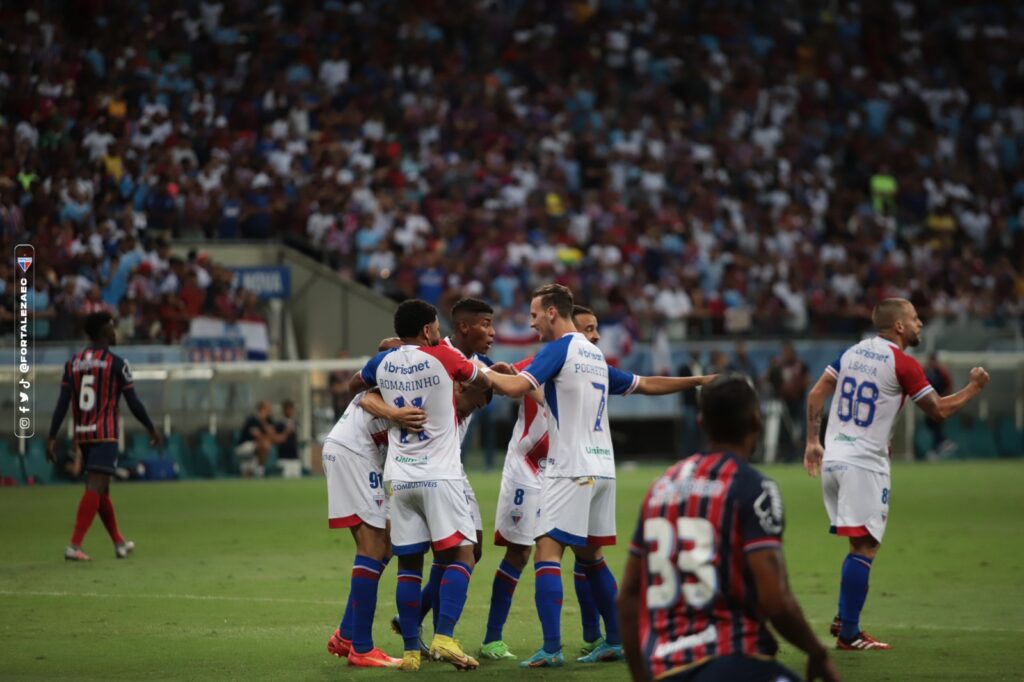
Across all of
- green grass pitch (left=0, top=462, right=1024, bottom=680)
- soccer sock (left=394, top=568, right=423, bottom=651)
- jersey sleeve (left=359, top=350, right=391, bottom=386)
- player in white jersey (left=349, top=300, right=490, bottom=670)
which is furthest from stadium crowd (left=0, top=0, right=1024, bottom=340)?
soccer sock (left=394, top=568, right=423, bottom=651)

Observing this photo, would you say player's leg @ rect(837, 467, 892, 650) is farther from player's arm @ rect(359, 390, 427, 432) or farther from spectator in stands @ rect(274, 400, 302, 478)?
spectator in stands @ rect(274, 400, 302, 478)

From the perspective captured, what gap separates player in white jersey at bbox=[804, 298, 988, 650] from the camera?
31.1 ft

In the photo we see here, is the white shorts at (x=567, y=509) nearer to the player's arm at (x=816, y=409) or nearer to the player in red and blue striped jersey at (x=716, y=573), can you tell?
the player's arm at (x=816, y=409)

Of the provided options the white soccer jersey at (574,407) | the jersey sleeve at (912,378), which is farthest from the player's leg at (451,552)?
the jersey sleeve at (912,378)

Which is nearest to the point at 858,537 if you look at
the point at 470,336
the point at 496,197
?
the point at 470,336

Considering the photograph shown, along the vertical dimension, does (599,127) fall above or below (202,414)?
above

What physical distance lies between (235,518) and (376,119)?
1463cm

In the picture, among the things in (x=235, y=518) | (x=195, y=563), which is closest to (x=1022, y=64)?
(x=235, y=518)

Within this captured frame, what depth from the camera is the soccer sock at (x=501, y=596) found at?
29.2ft

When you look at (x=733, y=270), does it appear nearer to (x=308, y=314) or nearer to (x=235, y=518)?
(x=308, y=314)

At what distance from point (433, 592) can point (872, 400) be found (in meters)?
3.11

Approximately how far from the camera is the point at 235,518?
60.2 feet

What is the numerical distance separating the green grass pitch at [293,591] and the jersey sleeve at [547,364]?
5.52 feet

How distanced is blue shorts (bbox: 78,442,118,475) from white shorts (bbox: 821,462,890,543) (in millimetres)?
7329
